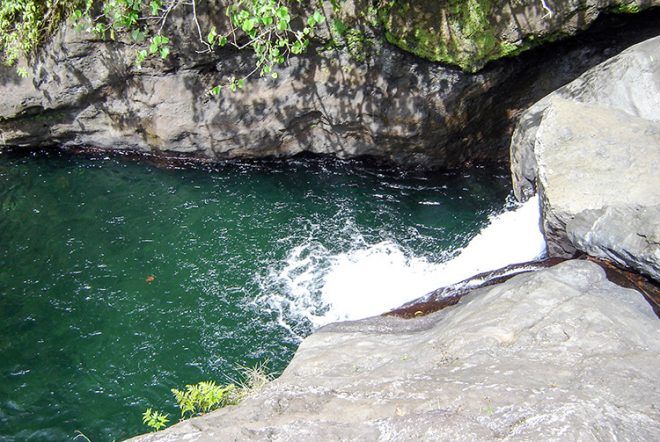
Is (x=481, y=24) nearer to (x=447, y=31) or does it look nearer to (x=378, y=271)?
(x=447, y=31)

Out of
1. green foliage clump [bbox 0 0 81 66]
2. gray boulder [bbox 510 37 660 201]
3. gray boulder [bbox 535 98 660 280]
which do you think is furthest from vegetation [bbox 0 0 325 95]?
gray boulder [bbox 535 98 660 280]

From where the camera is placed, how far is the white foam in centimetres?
698

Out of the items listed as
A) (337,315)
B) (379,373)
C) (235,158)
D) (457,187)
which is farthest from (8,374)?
(457,187)

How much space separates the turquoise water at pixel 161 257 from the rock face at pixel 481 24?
193 centimetres

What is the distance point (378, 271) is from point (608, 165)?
2.86m

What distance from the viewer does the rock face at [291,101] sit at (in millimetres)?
8914

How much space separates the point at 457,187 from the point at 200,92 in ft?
13.8

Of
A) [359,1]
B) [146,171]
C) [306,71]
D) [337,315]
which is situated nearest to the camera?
[337,315]

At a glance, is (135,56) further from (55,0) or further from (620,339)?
(620,339)

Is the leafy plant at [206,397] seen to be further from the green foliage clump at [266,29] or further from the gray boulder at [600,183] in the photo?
the green foliage clump at [266,29]

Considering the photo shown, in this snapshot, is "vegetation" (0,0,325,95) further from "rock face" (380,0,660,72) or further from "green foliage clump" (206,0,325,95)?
"rock face" (380,0,660,72)

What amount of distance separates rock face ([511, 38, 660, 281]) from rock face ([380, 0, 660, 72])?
1.40 m

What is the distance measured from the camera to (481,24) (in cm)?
830

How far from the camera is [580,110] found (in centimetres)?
640
